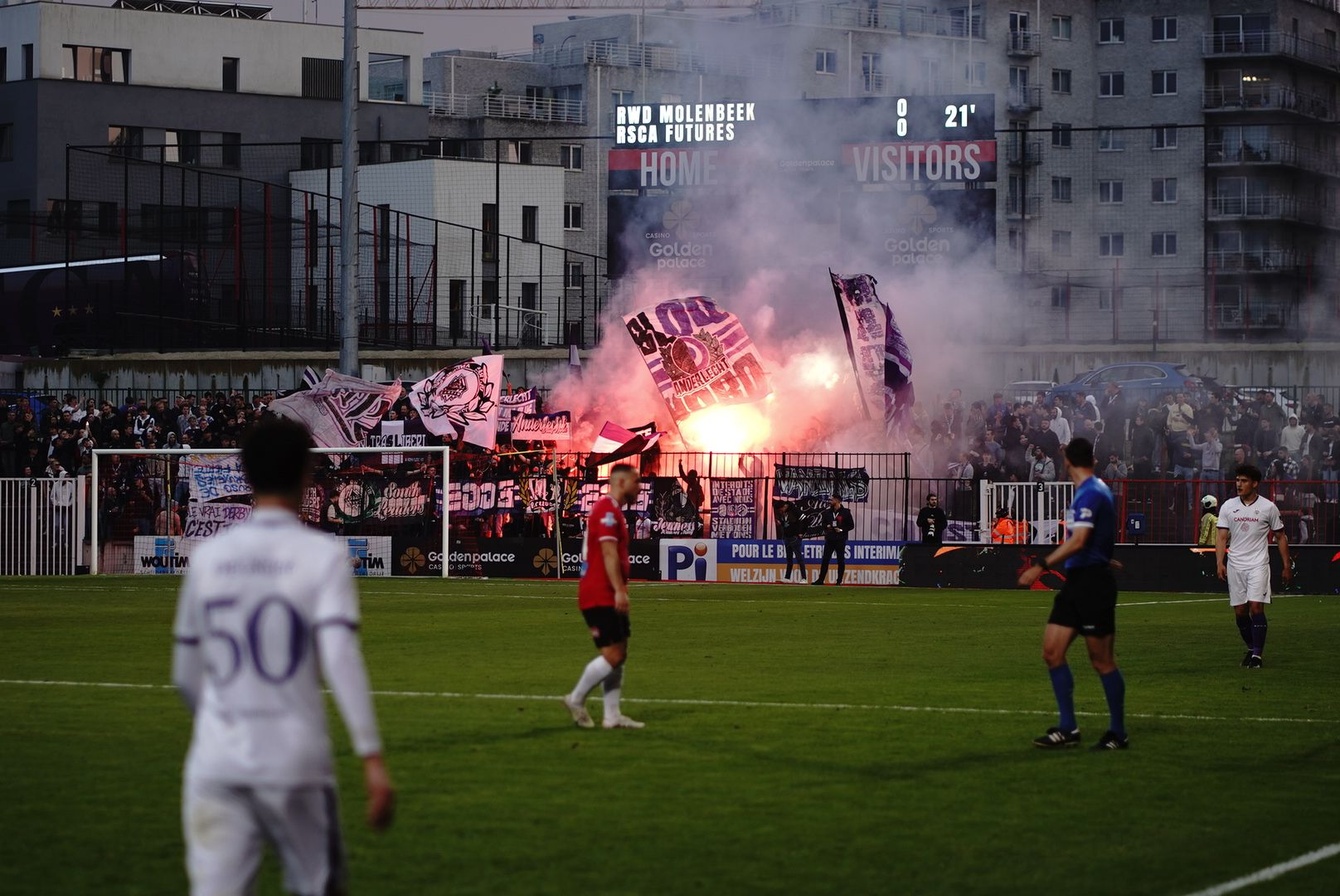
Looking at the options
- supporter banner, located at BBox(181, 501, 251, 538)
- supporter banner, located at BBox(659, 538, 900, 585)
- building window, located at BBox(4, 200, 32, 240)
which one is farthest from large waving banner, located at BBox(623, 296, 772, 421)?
building window, located at BBox(4, 200, 32, 240)

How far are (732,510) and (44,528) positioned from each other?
1227 cm

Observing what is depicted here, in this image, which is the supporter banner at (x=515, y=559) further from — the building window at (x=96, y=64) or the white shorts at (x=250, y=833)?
the building window at (x=96, y=64)

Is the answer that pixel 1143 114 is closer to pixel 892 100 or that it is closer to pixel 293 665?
pixel 892 100

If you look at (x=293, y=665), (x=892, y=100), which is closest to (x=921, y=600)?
(x=892, y=100)

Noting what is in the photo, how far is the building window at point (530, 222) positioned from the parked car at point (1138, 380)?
3522cm

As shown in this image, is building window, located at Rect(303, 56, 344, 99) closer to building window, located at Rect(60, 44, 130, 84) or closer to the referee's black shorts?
building window, located at Rect(60, 44, 130, 84)

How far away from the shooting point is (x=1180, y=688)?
1670cm

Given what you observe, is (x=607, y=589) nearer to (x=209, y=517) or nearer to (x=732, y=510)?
(x=732, y=510)

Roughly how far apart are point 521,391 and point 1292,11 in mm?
61641

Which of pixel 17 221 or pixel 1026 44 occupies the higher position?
pixel 1026 44

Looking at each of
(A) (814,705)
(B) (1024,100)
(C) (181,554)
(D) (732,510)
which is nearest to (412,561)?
(C) (181,554)

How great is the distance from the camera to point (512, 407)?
117 ft

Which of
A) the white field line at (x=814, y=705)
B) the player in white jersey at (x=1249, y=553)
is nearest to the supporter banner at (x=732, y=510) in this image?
the player in white jersey at (x=1249, y=553)

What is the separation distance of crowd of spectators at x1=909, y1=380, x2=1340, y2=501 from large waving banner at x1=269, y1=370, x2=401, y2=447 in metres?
10.3
